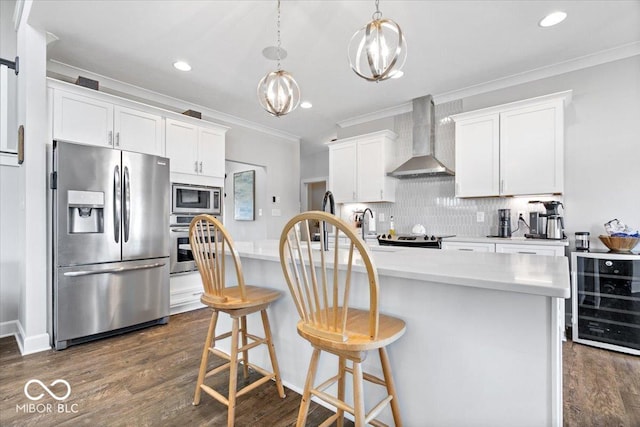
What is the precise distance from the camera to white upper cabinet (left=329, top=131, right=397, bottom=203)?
14.3ft

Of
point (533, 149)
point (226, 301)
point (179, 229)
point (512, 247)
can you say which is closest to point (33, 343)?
point (179, 229)

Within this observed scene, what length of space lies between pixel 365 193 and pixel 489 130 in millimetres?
1740

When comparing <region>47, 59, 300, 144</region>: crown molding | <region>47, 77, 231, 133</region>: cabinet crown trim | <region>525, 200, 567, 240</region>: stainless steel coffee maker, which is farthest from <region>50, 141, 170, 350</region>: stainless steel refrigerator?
<region>525, 200, 567, 240</region>: stainless steel coffee maker

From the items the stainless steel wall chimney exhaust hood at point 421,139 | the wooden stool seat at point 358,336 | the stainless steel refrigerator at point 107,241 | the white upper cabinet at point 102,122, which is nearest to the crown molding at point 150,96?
the white upper cabinet at point 102,122

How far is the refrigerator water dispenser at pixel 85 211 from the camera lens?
8.63 ft

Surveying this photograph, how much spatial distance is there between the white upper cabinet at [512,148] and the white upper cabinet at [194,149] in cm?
299

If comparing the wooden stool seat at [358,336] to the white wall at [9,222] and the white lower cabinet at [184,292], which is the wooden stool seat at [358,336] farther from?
the white wall at [9,222]

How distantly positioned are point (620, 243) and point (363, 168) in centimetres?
285

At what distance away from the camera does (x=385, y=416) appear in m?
1.51

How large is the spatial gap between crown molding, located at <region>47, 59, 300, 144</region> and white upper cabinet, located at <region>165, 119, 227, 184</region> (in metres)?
0.57

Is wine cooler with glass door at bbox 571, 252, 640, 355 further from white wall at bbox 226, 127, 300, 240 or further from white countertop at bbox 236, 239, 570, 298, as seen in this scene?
white wall at bbox 226, 127, 300, 240

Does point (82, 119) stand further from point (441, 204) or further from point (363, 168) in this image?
point (441, 204)

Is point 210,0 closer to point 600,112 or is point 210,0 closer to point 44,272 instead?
point 44,272

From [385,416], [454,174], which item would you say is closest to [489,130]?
[454,174]
